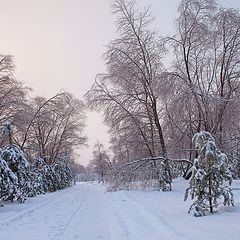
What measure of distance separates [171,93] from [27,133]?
17481mm

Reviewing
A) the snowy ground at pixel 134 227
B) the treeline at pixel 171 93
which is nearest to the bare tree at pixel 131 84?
the treeline at pixel 171 93

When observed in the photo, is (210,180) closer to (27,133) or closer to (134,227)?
(134,227)

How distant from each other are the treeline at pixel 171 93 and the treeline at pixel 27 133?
578cm

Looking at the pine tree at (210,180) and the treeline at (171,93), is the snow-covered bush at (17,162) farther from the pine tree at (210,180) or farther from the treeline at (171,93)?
the pine tree at (210,180)

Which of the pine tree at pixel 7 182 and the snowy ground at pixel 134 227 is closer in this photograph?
the snowy ground at pixel 134 227

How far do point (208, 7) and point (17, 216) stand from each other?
16.8 meters

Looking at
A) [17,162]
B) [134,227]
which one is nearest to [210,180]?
[134,227]

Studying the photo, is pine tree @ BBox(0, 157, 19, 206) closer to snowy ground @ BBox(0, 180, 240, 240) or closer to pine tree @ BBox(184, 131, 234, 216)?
snowy ground @ BBox(0, 180, 240, 240)

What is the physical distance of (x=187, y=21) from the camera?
23.6 metres

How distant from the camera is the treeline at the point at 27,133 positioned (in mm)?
20828

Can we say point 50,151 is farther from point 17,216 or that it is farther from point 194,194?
point 194,194

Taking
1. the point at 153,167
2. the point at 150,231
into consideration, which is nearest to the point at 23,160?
the point at 153,167

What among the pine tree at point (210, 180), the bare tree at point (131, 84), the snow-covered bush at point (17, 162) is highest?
the bare tree at point (131, 84)

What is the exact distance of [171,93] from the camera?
71.6 ft
